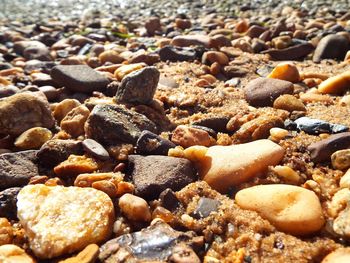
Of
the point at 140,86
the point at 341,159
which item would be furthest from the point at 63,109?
the point at 341,159

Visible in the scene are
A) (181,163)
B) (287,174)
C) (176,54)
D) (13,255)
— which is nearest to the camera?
(13,255)

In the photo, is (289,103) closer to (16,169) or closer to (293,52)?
(293,52)

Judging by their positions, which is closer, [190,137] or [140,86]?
[190,137]

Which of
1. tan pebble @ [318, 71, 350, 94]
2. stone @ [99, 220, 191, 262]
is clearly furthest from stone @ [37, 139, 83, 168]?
tan pebble @ [318, 71, 350, 94]

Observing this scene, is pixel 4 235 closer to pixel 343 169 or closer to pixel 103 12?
pixel 343 169

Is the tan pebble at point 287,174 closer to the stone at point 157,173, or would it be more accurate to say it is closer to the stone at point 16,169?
the stone at point 157,173

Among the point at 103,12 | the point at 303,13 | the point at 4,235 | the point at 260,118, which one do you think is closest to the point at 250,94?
the point at 260,118

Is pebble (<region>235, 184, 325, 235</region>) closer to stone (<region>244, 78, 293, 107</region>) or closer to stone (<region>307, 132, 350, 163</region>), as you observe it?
stone (<region>307, 132, 350, 163</region>)
